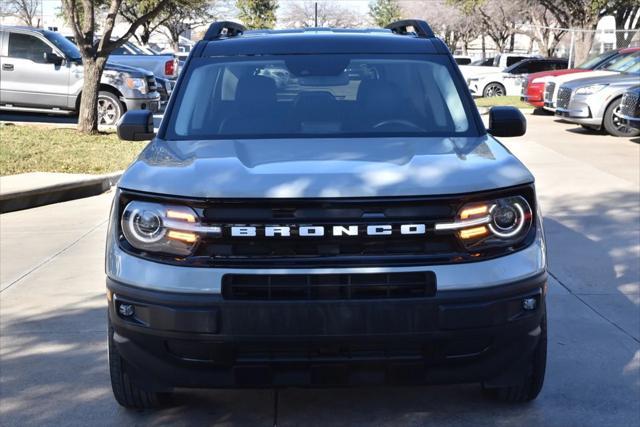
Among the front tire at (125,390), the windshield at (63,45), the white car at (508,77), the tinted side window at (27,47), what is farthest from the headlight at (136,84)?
the white car at (508,77)

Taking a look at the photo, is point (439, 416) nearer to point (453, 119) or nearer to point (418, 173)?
point (418, 173)

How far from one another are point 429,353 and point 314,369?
18.3 inches

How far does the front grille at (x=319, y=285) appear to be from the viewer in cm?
346

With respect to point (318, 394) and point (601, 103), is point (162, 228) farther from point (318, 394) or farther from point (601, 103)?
point (601, 103)

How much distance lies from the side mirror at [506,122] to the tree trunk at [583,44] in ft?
84.2

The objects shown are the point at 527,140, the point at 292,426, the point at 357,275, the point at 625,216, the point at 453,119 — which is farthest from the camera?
the point at 527,140

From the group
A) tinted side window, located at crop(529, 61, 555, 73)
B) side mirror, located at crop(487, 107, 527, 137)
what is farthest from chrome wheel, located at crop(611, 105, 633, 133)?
tinted side window, located at crop(529, 61, 555, 73)

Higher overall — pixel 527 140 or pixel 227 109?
pixel 227 109

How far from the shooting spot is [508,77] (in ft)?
95.9

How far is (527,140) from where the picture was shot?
16266 millimetres

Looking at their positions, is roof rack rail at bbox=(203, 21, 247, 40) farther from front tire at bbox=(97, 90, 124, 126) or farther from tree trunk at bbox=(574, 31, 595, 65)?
tree trunk at bbox=(574, 31, 595, 65)

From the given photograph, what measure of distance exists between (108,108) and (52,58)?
144cm

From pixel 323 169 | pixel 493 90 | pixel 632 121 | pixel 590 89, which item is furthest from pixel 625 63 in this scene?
pixel 323 169

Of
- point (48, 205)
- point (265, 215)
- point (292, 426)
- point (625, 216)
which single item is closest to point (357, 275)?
point (265, 215)
